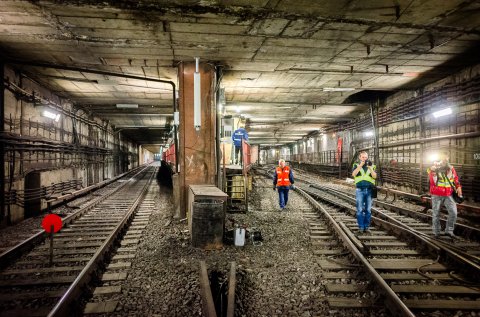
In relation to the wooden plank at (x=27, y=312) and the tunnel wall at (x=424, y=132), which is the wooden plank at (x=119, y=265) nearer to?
the wooden plank at (x=27, y=312)

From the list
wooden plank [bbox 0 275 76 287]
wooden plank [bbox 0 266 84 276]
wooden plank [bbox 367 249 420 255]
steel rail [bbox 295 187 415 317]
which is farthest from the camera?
wooden plank [bbox 367 249 420 255]

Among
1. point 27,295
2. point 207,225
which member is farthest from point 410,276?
point 27,295

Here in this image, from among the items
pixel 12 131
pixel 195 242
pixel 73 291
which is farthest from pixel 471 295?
pixel 12 131

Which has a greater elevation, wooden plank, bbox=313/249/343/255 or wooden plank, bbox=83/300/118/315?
wooden plank, bbox=313/249/343/255

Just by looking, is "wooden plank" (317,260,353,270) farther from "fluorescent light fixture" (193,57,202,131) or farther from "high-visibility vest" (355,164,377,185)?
"fluorescent light fixture" (193,57,202,131)

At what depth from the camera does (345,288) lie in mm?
4094

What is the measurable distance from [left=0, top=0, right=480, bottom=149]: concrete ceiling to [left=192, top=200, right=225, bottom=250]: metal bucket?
13.7 feet

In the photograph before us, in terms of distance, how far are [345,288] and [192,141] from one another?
19.1 feet

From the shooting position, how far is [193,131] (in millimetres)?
8352

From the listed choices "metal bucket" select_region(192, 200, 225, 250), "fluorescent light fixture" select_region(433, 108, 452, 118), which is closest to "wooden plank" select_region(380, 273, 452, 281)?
"metal bucket" select_region(192, 200, 225, 250)

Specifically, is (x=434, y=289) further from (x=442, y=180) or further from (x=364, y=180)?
(x=442, y=180)

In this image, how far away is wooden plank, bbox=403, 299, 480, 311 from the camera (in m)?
3.58

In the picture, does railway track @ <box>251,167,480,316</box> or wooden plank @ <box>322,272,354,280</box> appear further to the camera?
wooden plank @ <box>322,272,354,280</box>

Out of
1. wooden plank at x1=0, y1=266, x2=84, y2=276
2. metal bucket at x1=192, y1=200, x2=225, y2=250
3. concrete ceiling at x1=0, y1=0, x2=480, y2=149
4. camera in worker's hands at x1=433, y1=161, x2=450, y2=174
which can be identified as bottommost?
wooden plank at x1=0, y1=266, x2=84, y2=276
